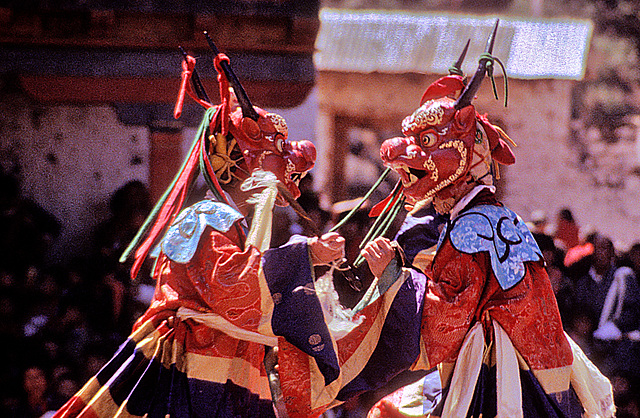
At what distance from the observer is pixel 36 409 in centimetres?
476

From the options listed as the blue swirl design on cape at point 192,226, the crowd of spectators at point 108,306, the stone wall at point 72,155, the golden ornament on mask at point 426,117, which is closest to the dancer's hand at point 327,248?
the blue swirl design on cape at point 192,226

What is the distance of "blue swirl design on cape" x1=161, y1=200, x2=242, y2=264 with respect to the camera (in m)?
2.87

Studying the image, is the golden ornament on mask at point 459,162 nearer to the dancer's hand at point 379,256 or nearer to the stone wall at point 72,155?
the dancer's hand at point 379,256

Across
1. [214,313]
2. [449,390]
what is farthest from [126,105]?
[449,390]

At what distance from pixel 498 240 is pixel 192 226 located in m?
1.17

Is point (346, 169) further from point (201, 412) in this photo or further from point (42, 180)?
point (201, 412)

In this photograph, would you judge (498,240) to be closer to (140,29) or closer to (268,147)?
(268,147)

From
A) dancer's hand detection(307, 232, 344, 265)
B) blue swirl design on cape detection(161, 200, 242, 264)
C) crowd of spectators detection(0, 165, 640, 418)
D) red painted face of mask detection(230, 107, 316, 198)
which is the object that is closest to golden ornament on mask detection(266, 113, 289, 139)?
red painted face of mask detection(230, 107, 316, 198)

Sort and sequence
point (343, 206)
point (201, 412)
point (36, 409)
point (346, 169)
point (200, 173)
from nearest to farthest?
1. point (201, 412)
2. point (200, 173)
3. point (36, 409)
4. point (343, 206)
5. point (346, 169)

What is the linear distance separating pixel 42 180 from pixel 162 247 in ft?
12.5

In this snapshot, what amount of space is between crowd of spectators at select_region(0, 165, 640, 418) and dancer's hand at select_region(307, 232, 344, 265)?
5.84 feet

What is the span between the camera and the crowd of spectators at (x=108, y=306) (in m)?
4.82

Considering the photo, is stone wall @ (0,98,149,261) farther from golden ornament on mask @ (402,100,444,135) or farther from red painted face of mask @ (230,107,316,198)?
golden ornament on mask @ (402,100,444,135)

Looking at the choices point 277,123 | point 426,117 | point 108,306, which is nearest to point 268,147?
point 277,123
